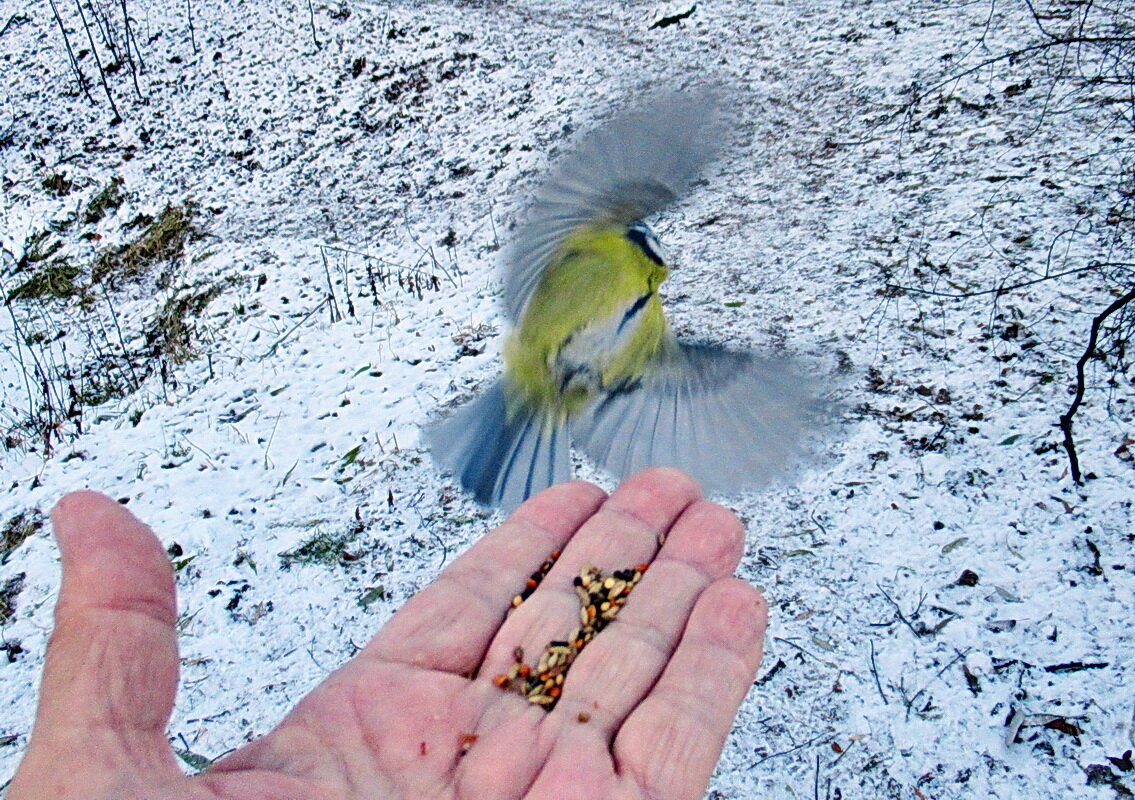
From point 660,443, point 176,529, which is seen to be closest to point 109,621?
point 660,443

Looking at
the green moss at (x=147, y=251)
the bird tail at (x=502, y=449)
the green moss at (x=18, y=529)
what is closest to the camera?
the bird tail at (x=502, y=449)

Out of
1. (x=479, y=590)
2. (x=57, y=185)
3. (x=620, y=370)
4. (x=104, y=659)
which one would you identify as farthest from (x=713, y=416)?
(x=57, y=185)

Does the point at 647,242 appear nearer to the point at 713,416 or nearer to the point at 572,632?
the point at 713,416

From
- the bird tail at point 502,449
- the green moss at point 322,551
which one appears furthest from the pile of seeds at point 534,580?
the green moss at point 322,551

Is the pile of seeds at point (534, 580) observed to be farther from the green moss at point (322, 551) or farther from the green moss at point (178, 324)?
the green moss at point (178, 324)

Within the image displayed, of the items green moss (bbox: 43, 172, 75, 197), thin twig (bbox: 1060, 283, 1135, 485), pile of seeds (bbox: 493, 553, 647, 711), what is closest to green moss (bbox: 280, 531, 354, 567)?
pile of seeds (bbox: 493, 553, 647, 711)

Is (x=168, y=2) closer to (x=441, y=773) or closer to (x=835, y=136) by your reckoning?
(x=835, y=136)

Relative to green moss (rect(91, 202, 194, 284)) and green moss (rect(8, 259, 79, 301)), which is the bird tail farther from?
green moss (rect(8, 259, 79, 301))
